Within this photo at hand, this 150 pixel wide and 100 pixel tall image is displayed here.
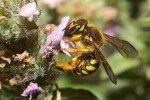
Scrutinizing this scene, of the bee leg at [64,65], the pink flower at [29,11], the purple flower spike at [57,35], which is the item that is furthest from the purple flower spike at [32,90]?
the pink flower at [29,11]

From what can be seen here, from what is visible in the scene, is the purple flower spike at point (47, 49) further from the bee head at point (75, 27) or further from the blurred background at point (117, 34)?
the blurred background at point (117, 34)

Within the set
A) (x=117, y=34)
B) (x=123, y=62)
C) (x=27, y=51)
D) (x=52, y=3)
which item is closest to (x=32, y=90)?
(x=27, y=51)

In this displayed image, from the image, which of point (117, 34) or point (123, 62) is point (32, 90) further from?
point (117, 34)

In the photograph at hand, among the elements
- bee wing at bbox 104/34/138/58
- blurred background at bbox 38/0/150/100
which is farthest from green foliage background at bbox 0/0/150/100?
bee wing at bbox 104/34/138/58

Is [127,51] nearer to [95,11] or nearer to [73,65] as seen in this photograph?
[73,65]

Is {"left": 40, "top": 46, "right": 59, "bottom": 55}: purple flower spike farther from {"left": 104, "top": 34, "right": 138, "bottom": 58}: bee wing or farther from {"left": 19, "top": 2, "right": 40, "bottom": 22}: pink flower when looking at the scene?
{"left": 104, "top": 34, "right": 138, "bottom": 58}: bee wing

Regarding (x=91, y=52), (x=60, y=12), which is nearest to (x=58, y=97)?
(x=91, y=52)
